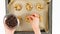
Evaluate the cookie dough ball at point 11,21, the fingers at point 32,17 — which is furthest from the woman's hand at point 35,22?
the cookie dough ball at point 11,21

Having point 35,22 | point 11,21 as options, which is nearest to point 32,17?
point 35,22

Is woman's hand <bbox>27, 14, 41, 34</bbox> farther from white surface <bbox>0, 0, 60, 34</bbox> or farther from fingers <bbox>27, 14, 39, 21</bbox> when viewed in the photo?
white surface <bbox>0, 0, 60, 34</bbox>

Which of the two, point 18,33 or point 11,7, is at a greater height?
point 11,7

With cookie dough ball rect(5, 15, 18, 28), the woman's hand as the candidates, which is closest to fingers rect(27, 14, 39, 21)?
the woman's hand

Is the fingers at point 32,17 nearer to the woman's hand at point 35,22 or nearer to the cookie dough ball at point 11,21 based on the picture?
the woman's hand at point 35,22

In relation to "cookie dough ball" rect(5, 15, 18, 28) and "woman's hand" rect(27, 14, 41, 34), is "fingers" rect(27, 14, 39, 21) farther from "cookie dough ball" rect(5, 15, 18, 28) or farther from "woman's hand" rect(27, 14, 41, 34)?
"cookie dough ball" rect(5, 15, 18, 28)

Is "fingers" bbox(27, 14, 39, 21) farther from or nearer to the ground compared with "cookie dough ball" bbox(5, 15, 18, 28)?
farther from the ground

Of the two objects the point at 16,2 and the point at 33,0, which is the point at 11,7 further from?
the point at 33,0
